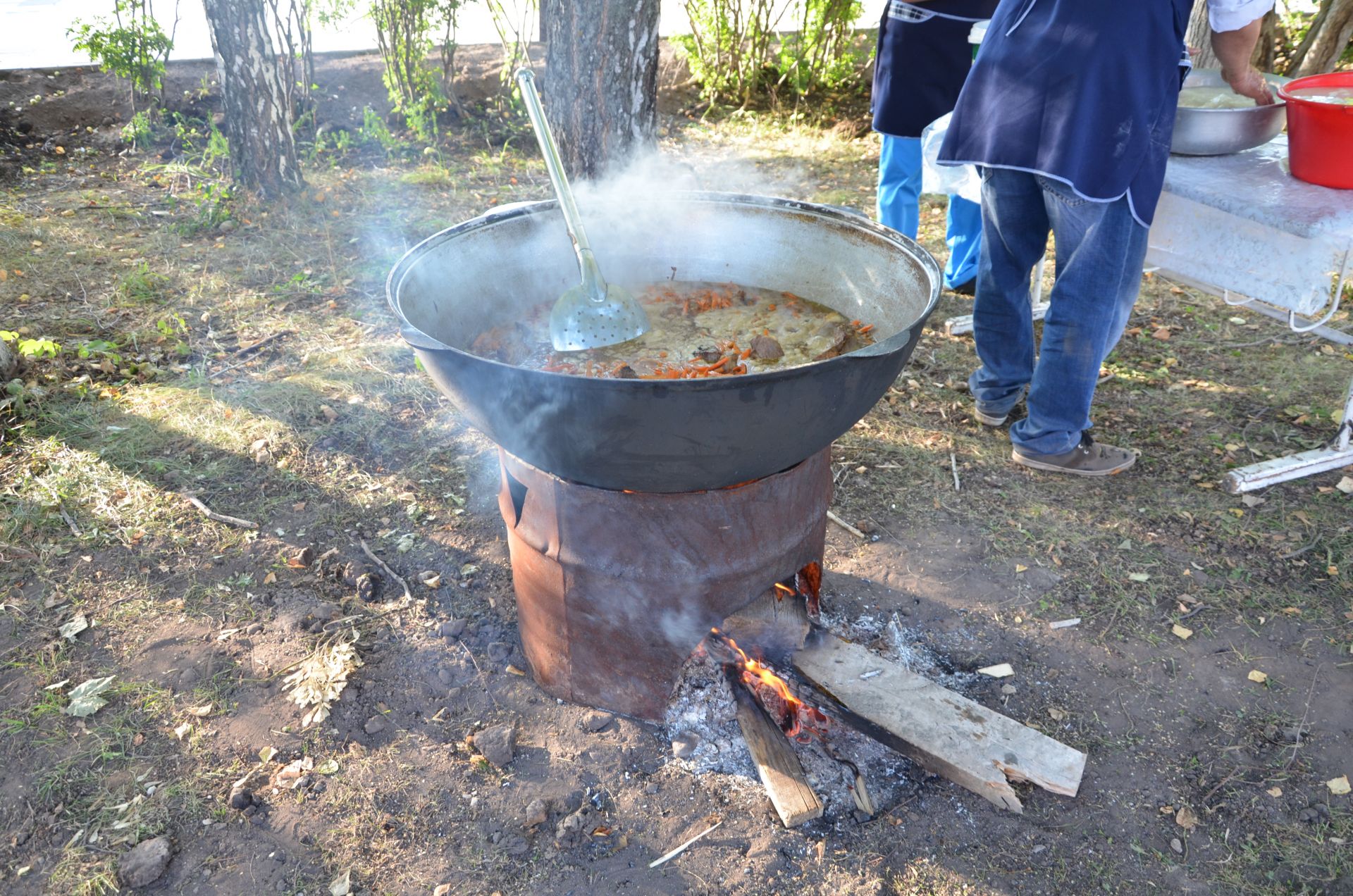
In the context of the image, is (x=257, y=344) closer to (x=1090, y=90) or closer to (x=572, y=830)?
(x=572, y=830)

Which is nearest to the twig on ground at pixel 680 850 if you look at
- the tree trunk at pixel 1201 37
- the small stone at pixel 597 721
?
the small stone at pixel 597 721

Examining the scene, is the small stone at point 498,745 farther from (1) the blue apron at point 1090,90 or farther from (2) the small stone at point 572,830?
(1) the blue apron at point 1090,90

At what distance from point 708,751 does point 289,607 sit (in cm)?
148

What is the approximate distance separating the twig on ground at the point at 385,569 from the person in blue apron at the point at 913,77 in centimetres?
275

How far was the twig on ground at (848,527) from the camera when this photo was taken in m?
3.22

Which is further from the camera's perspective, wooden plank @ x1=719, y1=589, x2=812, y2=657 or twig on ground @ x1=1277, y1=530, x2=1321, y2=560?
twig on ground @ x1=1277, y1=530, x2=1321, y2=560

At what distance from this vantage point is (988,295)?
3617 mm

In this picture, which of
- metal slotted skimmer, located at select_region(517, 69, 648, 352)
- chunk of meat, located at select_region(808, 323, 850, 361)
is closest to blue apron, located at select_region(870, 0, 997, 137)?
chunk of meat, located at select_region(808, 323, 850, 361)

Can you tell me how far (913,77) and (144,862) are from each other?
430 centimetres

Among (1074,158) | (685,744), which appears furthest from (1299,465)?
(685,744)

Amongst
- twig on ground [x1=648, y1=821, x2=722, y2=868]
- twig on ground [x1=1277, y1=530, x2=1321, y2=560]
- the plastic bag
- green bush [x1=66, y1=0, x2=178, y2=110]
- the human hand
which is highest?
green bush [x1=66, y1=0, x2=178, y2=110]

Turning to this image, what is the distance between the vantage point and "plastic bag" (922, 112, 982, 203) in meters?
3.77

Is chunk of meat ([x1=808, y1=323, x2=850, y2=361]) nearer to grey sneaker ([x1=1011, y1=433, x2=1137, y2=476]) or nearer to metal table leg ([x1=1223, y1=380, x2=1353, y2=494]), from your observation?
grey sneaker ([x1=1011, y1=433, x2=1137, y2=476])

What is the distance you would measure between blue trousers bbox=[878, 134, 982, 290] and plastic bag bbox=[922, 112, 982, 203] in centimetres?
53
